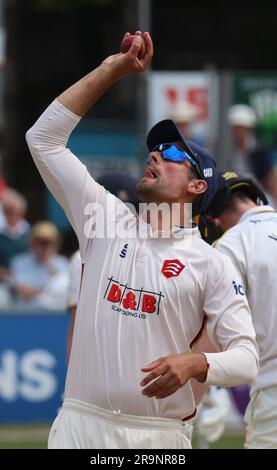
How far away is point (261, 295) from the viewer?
7.02 m

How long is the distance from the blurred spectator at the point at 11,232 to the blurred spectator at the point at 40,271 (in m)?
0.37

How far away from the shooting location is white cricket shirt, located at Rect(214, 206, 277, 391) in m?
7.00

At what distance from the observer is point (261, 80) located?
15.1 meters

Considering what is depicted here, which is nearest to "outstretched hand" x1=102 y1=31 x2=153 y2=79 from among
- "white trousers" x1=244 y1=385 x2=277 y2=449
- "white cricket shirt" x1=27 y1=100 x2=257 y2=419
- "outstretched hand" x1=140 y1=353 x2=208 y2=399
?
"white cricket shirt" x1=27 y1=100 x2=257 y2=419

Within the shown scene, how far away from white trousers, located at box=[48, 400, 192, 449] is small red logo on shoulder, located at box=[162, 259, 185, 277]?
684 millimetres

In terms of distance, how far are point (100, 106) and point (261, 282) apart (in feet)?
48.8

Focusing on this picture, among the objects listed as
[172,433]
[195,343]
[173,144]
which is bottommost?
[172,433]

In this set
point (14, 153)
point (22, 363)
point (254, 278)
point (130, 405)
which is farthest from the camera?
point (14, 153)

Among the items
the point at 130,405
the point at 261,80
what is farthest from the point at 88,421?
the point at 261,80

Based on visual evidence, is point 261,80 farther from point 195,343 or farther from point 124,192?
point 195,343

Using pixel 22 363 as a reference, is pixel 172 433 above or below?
above

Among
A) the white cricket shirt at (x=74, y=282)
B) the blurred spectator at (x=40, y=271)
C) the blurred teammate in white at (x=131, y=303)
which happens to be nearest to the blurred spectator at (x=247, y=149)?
the blurred spectator at (x=40, y=271)

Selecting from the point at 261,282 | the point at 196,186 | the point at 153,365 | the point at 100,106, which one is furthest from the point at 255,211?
the point at 100,106

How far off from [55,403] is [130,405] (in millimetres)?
7738
